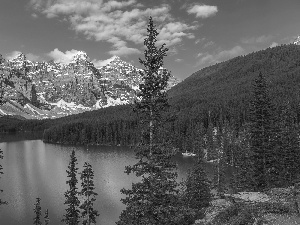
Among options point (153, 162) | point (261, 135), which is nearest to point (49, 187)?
point (261, 135)

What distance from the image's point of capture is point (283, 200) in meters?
23.5

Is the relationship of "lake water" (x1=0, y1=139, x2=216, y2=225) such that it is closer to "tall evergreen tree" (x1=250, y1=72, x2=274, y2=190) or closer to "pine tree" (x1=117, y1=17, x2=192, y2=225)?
"tall evergreen tree" (x1=250, y1=72, x2=274, y2=190)

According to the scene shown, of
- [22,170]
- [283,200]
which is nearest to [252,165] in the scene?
[283,200]

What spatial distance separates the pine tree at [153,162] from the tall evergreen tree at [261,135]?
20963 mm

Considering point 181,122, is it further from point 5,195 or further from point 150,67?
point 150,67

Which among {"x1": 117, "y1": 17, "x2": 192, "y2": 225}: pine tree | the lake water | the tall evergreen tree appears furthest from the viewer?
the lake water

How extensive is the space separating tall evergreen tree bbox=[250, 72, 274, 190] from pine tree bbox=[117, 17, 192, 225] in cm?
2096

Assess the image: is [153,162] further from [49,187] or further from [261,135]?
[49,187]

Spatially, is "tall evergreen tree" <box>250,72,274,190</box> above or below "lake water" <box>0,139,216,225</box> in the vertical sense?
above

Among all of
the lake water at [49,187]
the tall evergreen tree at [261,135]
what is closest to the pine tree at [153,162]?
the tall evergreen tree at [261,135]

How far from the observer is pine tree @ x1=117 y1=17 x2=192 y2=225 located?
56.0 feet

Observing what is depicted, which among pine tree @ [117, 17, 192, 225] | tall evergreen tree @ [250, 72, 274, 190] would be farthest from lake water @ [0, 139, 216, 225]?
pine tree @ [117, 17, 192, 225]

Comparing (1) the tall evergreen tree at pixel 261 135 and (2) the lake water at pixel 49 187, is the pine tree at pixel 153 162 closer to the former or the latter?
(1) the tall evergreen tree at pixel 261 135

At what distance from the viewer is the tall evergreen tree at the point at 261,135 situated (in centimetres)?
3556
